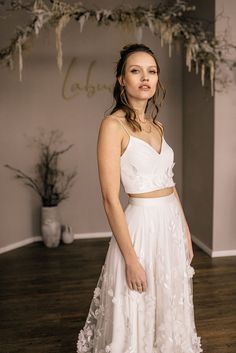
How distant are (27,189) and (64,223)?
0.54 m

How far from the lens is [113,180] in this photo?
152 cm

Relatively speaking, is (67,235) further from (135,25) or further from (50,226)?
(135,25)

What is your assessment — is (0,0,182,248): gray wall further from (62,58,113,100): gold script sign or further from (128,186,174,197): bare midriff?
(128,186,174,197): bare midriff

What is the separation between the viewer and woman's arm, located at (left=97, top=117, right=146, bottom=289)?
1516 mm

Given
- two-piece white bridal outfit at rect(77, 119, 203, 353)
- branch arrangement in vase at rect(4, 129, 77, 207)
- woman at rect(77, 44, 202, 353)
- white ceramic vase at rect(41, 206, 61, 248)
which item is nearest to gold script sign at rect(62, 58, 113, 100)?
branch arrangement in vase at rect(4, 129, 77, 207)

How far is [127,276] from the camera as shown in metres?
1.60

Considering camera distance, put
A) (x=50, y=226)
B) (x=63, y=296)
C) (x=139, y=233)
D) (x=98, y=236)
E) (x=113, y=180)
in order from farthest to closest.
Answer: (x=98, y=236)
(x=50, y=226)
(x=63, y=296)
(x=139, y=233)
(x=113, y=180)

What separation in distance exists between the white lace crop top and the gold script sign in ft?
8.77

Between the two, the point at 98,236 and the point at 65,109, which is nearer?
the point at 65,109

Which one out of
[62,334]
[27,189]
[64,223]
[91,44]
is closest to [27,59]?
[91,44]

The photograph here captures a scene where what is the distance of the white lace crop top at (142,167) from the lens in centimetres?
159

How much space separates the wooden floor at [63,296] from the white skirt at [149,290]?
0.64 meters

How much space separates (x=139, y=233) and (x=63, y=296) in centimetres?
151

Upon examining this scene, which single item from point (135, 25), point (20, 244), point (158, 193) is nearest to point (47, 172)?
point (20, 244)
